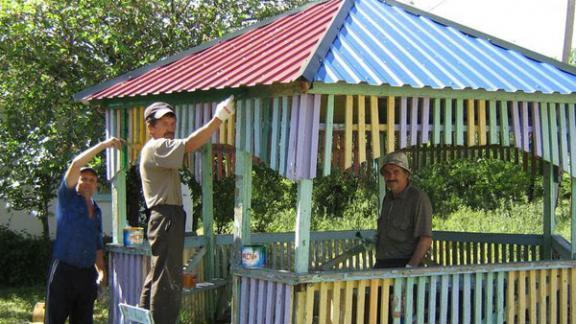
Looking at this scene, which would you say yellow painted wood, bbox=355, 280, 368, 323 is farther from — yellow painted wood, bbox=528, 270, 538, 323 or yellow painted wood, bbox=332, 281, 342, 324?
yellow painted wood, bbox=528, 270, 538, 323

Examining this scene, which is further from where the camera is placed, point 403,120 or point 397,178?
point 397,178

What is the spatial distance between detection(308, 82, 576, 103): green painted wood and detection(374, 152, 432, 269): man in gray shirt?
1.36 m

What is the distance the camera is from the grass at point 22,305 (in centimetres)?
1092

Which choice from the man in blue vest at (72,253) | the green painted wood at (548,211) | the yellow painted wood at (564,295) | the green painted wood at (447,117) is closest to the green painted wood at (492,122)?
the green painted wood at (447,117)

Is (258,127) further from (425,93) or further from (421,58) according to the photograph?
(421,58)

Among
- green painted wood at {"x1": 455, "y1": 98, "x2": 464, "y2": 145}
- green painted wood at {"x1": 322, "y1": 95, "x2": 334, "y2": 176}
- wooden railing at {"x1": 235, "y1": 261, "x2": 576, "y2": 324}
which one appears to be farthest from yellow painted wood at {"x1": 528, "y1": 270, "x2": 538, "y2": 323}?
green painted wood at {"x1": 322, "y1": 95, "x2": 334, "y2": 176}

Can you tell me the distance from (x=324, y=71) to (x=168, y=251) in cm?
187

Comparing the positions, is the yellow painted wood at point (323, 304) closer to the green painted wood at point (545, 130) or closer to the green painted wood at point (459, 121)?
the green painted wood at point (459, 121)

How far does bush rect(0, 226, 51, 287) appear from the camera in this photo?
14.4m

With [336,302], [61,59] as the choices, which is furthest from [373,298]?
[61,59]

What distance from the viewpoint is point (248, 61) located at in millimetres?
6949

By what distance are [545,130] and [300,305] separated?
2949mm

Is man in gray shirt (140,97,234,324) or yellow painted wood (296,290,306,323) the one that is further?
yellow painted wood (296,290,306,323)

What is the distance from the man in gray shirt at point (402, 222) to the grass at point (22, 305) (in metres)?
4.71
